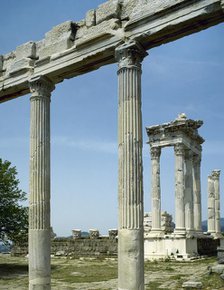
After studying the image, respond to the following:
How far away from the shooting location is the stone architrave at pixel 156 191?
105ft

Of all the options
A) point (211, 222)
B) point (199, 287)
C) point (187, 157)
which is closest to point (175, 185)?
point (187, 157)

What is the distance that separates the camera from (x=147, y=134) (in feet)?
113

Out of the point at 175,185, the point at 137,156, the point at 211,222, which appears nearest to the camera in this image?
the point at 137,156

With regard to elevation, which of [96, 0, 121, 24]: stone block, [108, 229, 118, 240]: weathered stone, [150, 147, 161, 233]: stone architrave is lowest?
[108, 229, 118, 240]: weathered stone

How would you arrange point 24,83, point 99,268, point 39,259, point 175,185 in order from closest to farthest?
point 39,259 → point 24,83 → point 99,268 → point 175,185

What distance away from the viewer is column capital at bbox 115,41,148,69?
38.8 ft

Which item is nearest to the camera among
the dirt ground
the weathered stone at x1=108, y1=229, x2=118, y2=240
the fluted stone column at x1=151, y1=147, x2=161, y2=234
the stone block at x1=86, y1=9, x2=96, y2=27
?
the stone block at x1=86, y1=9, x2=96, y2=27

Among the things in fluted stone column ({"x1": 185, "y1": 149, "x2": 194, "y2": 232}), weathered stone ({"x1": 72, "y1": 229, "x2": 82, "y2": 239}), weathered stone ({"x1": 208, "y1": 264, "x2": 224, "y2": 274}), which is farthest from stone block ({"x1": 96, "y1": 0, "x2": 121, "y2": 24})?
weathered stone ({"x1": 72, "y1": 229, "x2": 82, "y2": 239})

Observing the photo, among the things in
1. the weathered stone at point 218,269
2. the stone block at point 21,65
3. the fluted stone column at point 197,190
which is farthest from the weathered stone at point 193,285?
the fluted stone column at point 197,190

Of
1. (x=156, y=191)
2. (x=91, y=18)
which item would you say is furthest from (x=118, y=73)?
(x=156, y=191)

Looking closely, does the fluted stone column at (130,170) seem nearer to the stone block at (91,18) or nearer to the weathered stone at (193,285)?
the stone block at (91,18)

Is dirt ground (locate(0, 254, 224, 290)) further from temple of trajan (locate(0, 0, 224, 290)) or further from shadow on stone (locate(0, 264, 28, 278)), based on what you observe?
temple of trajan (locate(0, 0, 224, 290))

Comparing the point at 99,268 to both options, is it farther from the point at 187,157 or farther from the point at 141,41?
the point at 141,41

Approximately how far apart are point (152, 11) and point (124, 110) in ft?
8.58
